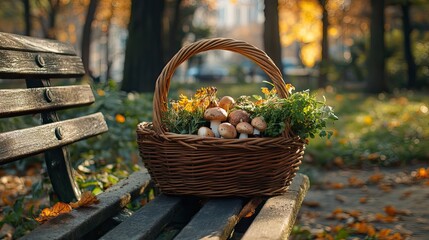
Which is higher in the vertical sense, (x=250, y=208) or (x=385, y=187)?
(x=250, y=208)

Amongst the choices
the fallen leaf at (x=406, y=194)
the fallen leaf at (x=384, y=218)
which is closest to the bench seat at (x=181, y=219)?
the fallen leaf at (x=384, y=218)

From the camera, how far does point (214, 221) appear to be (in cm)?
261

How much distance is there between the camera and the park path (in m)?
5.00

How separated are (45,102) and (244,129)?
87 centimetres

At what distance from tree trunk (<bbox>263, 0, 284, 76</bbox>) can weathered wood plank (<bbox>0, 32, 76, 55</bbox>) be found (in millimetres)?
7325

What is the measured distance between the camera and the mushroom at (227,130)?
2.96 m

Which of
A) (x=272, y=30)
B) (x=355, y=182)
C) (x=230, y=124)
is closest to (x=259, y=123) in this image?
(x=230, y=124)

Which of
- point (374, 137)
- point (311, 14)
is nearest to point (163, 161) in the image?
point (374, 137)

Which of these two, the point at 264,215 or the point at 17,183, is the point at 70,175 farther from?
the point at 17,183

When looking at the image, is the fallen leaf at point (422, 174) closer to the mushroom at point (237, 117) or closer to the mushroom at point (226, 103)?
the mushroom at point (226, 103)

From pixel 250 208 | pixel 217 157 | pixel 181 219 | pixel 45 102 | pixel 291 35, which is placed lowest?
pixel 291 35

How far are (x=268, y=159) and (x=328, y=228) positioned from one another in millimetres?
2143

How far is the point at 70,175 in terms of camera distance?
3.38 meters

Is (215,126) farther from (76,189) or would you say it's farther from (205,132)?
(76,189)
